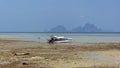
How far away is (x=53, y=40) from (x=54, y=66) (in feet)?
130

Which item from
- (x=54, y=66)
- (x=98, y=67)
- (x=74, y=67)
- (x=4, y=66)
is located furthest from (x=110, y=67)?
(x=4, y=66)

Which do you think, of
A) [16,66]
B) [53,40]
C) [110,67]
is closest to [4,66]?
[16,66]

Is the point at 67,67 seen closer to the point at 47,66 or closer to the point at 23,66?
the point at 47,66

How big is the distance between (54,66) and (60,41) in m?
40.4

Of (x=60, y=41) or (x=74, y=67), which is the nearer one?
(x=74, y=67)

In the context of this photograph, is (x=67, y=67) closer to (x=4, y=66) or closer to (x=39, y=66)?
(x=39, y=66)

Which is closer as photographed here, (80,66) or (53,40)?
(80,66)

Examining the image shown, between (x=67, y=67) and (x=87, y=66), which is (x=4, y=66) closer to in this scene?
(x=67, y=67)

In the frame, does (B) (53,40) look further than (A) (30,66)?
Yes

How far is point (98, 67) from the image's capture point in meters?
21.4

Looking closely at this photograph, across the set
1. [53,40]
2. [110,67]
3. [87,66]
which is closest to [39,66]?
[87,66]

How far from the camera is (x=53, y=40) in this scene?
202ft

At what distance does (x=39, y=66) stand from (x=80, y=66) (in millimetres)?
2903

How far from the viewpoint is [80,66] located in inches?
870
